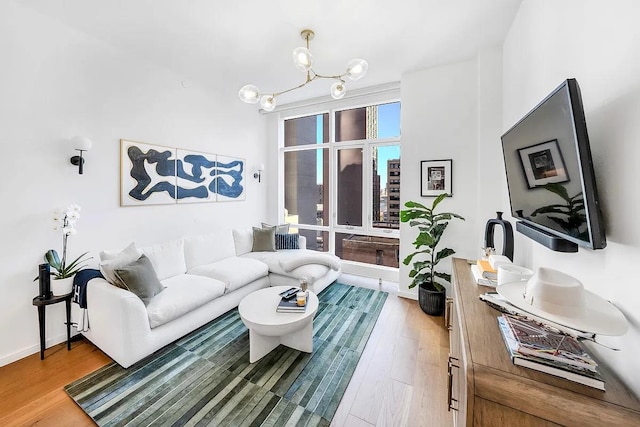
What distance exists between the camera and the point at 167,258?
9.48 ft

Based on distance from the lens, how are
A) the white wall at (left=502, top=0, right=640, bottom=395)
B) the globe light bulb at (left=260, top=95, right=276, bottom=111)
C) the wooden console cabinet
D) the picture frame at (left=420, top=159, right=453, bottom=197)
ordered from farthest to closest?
1. the picture frame at (left=420, top=159, right=453, bottom=197)
2. the globe light bulb at (left=260, top=95, right=276, bottom=111)
3. the white wall at (left=502, top=0, right=640, bottom=395)
4. the wooden console cabinet

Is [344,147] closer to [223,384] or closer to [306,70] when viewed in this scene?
[306,70]

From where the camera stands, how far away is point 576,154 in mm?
957

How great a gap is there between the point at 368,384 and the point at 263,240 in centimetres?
264

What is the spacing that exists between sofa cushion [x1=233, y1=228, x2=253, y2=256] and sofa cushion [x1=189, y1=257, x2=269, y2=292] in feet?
1.46

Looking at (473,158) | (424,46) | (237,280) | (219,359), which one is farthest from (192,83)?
(473,158)

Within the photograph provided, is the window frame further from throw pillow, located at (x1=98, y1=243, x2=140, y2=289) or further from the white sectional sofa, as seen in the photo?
throw pillow, located at (x1=98, y1=243, x2=140, y2=289)

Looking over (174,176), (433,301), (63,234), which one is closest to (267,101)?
(174,176)

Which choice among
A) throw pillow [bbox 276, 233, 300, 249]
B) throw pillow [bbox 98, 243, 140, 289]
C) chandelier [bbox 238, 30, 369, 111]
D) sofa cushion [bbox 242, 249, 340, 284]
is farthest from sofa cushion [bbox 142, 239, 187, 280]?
chandelier [bbox 238, 30, 369, 111]

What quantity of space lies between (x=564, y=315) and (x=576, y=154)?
0.61m

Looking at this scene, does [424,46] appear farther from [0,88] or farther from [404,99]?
[0,88]

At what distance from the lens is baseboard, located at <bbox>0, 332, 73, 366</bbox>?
212 cm

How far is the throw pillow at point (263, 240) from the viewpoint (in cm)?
402

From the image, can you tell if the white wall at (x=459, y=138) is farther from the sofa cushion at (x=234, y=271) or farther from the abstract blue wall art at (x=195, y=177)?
the abstract blue wall art at (x=195, y=177)
